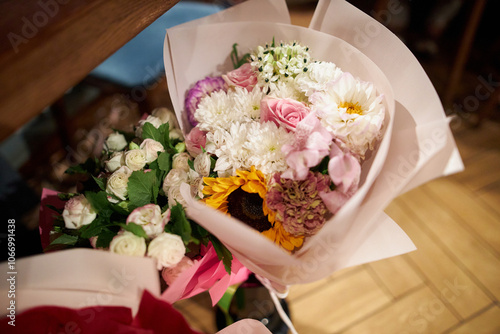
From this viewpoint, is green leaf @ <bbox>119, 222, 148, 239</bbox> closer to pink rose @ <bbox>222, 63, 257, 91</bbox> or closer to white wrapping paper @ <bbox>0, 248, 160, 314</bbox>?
white wrapping paper @ <bbox>0, 248, 160, 314</bbox>

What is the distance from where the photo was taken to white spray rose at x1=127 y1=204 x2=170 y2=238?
55 cm

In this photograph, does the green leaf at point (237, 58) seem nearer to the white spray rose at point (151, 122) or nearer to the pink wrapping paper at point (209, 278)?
the white spray rose at point (151, 122)

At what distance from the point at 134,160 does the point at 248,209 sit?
24 centimetres

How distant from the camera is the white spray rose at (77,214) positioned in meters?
0.59

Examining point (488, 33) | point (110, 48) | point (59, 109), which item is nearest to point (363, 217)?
point (110, 48)

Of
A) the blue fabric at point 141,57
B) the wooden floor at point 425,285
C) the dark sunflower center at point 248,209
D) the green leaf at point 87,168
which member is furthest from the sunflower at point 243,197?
the blue fabric at point 141,57

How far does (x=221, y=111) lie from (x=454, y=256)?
1.10 m

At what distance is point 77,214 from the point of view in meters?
0.59

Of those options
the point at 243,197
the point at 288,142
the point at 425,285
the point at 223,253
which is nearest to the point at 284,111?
the point at 288,142

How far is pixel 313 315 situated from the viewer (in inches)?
45.4

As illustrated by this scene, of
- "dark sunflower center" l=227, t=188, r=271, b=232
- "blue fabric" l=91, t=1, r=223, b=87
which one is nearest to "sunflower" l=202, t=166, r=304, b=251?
"dark sunflower center" l=227, t=188, r=271, b=232

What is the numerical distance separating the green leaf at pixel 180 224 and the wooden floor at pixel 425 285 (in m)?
0.73

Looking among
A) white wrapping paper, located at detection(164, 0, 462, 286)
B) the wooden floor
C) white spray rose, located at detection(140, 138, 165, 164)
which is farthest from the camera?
the wooden floor

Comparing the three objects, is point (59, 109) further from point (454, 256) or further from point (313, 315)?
point (454, 256)
